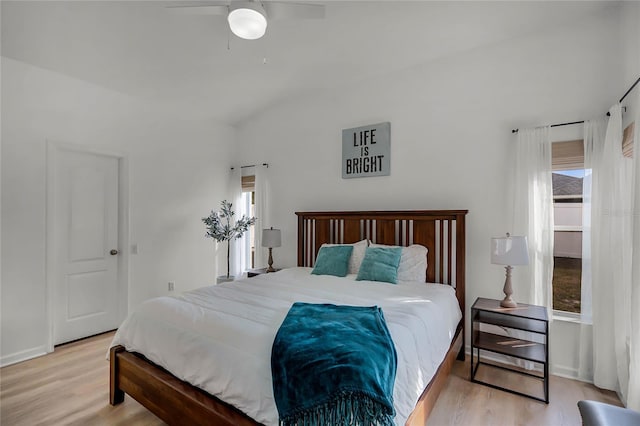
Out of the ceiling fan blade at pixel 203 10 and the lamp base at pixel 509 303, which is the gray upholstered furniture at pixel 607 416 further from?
the ceiling fan blade at pixel 203 10

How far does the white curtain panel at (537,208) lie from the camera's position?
270cm

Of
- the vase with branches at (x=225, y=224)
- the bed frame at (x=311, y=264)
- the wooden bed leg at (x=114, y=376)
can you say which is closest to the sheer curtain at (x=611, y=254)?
the bed frame at (x=311, y=264)

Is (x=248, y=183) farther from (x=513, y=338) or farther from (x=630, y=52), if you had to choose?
(x=630, y=52)

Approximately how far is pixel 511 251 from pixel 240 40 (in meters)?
3.08

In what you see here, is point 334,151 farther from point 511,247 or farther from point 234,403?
point 234,403

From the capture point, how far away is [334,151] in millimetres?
4082

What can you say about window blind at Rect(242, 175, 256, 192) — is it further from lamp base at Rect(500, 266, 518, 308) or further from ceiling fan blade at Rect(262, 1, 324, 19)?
lamp base at Rect(500, 266, 518, 308)

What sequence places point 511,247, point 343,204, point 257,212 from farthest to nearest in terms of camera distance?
point 257,212 < point 343,204 < point 511,247

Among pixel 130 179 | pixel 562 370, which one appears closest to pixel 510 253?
pixel 562 370

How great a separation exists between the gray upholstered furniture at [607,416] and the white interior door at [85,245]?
4317mm

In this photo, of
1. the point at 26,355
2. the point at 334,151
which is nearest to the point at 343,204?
the point at 334,151

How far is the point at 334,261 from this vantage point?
335 centimetres

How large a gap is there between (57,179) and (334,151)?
10.0 feet

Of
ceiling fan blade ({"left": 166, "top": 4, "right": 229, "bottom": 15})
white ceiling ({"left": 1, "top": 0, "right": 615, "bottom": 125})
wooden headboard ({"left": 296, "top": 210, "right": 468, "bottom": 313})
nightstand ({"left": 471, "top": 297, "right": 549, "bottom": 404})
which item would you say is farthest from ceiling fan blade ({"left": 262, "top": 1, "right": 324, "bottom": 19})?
nightstand ({"left": 471, "top": 297, "right": 549, "bottom": 404})
